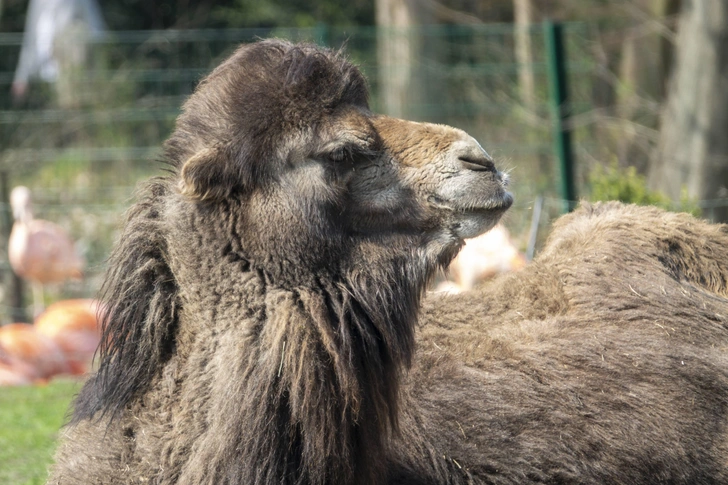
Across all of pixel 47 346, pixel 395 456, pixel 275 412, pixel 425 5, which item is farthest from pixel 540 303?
pixel 425 5

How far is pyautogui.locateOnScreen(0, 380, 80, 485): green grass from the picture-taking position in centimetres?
540

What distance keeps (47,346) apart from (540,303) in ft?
21.4

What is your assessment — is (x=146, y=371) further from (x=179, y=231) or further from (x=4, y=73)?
(x=4, y=73)

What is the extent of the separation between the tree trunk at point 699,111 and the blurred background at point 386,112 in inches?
0.5

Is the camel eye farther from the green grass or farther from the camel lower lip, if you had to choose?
the green grass

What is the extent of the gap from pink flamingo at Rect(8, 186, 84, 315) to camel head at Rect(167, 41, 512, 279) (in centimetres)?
725

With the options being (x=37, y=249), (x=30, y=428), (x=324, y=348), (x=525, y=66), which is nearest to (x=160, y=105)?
(x=37, y=249)

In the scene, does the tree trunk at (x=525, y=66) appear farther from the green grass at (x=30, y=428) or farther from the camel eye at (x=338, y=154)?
the camel eye at (x=338, y=154)

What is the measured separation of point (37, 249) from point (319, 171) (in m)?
7.63

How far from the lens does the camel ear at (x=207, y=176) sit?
3.12 metres

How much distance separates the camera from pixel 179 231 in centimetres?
323

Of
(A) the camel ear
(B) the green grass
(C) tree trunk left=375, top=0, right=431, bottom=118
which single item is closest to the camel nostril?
(A) the camel ear

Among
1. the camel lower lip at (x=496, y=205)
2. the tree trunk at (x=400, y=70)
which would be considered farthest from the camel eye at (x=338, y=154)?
the tree trunk at (x=400, y=70)

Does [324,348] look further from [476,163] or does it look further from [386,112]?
[386,112]
